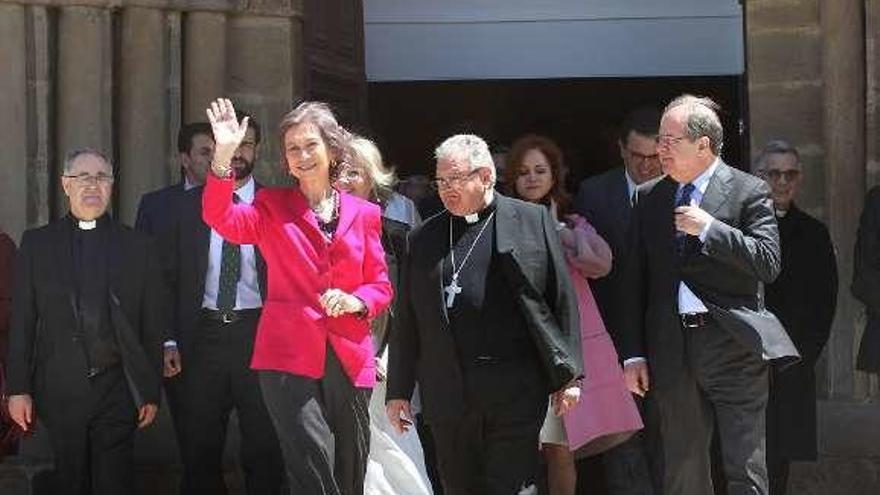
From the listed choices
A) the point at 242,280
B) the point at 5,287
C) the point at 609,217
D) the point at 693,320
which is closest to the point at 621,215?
the point at 609,217

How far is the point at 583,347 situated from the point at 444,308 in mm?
1175

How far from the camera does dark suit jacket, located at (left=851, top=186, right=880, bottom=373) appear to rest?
7.51 meters

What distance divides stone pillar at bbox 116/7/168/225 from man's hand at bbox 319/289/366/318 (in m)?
2.65

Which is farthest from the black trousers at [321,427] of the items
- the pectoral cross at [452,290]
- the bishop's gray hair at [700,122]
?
the bishop's gray hair at [700,122]

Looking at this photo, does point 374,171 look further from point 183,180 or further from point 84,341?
point 84,341

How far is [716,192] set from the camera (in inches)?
256

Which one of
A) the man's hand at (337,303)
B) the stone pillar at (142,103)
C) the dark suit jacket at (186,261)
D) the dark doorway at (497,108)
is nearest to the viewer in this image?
the man's hand at (337,303)

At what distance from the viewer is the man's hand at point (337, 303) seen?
6.30m

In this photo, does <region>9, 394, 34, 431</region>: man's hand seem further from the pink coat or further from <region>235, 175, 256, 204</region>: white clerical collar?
the pink coat

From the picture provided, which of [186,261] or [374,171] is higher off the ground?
[374,171]

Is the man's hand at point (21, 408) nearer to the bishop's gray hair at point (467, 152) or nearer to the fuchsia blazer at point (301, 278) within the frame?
the fuchsia blazer at point (301, 278)

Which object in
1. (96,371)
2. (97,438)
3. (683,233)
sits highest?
(683,233)

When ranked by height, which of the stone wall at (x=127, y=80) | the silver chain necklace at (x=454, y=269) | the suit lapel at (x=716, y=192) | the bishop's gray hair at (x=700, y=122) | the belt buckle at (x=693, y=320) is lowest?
the belt buckle at (x=693, y=320)

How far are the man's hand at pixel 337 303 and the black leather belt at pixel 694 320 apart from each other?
3.63 feet
